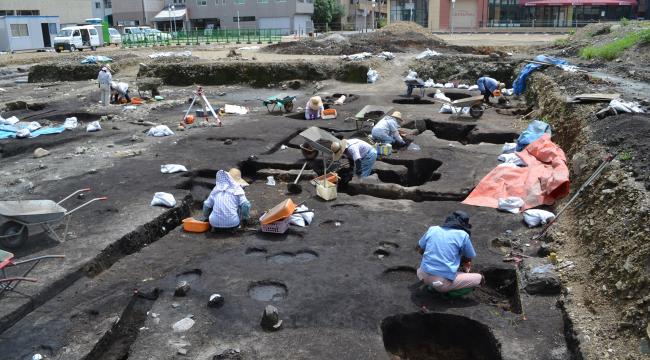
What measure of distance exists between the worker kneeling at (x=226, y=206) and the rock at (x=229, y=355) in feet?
10.5

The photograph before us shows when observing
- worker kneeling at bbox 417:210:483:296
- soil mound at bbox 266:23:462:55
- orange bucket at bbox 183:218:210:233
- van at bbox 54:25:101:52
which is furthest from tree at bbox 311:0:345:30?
worker kneeling at bbox 417:210:483:296

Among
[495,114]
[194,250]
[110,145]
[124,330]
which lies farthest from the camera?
[495,114]

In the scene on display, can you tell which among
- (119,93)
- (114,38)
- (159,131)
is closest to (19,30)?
(114,38)

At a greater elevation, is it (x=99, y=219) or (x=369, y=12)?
(x=369, y=12)

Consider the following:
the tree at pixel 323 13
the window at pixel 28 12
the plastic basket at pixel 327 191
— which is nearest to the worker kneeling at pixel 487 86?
the plastic basket at pixel 327 191

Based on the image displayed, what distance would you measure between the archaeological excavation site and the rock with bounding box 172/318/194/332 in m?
0.02

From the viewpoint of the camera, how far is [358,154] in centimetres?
1042

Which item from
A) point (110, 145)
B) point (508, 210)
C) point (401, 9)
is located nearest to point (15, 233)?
point (110, 145)

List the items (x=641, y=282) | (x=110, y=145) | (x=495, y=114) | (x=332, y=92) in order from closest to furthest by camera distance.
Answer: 1. (x=641, y=282)
2. (x=110, y=145)
3. (x=495, y=114)
4. (x=332, y=92)

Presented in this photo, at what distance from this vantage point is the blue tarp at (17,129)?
1451cm

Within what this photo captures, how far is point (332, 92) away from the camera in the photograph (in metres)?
21.6

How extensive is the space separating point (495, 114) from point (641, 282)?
11920mm

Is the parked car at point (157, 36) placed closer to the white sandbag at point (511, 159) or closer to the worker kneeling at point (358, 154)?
the worker kneeling at point (358, 154)

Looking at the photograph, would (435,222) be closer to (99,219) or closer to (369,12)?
(99,219)
